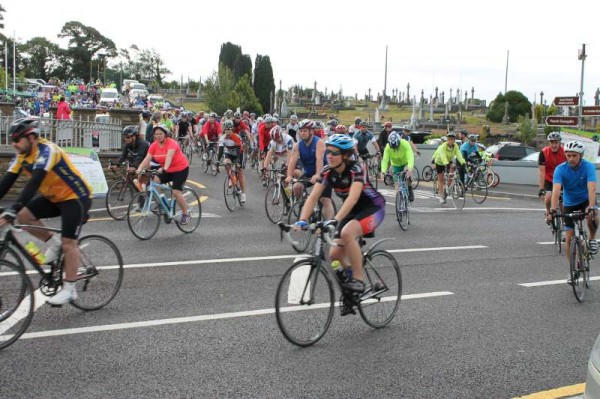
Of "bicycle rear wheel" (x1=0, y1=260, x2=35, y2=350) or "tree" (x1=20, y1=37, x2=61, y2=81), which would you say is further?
"tree" (x1=20, y1=37, x2=61, y2=81)

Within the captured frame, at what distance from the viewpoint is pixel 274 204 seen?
13641 millimetres

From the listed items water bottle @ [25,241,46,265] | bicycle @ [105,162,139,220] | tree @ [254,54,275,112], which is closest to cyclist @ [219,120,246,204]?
bicycle @ [105,162,139,220]

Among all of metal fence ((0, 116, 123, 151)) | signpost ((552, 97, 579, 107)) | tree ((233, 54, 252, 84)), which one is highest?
tree ((233, 54, 252, 84))

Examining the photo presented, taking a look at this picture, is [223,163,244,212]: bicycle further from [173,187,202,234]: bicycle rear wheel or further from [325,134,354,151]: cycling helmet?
[325,134,354,151]: cycling helmet

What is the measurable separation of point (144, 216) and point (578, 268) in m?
6.93

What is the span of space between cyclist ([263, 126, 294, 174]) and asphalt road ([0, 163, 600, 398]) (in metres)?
4.07

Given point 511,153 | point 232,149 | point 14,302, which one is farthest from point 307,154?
point 511,153

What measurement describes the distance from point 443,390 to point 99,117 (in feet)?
61.7

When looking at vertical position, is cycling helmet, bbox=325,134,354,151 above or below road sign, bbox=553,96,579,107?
below

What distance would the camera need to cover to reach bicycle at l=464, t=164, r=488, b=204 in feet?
69.4

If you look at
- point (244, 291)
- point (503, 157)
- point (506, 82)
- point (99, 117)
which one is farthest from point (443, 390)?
point (506, 82)

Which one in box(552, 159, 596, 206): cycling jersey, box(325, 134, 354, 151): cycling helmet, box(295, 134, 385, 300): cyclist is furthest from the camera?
box(552, 159, 596, 206): cycling jersey

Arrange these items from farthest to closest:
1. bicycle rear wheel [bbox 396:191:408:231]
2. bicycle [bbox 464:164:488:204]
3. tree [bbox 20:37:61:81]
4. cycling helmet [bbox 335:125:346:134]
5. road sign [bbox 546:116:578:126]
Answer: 1. tree [bbox 20:37:61:81]
2. road sign [bbox 546:116:578:126]
3. cycling helmet [bbox 335:125:346:134]
4. bicycle [bbox 464:164:488:204]
5. bicycle rear wheel [bbox 396:191:408:231]

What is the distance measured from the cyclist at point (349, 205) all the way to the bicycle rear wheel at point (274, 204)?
681 centimetres
